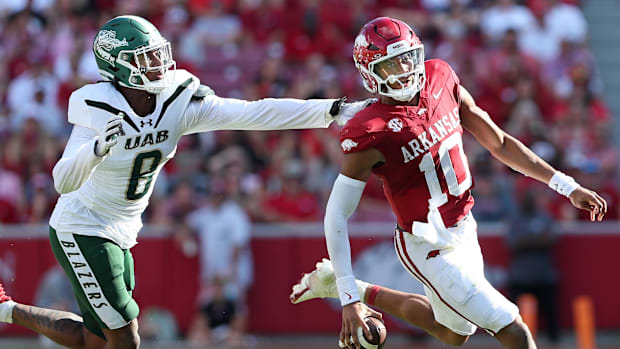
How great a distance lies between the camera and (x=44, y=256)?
9492mm

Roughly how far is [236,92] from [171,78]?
552 centimetres

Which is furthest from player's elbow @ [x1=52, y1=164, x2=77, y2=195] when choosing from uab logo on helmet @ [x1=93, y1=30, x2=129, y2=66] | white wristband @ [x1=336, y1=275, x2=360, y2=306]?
white wristband @ [x1=336, y1=275, x2=360, y2=306]

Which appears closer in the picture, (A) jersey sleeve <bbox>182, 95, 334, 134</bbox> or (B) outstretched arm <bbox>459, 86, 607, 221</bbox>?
(B) outstretched arm <bbox>459, 86, 607, 221</bbox>

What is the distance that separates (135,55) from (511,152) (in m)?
2.09

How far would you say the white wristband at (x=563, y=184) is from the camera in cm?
514

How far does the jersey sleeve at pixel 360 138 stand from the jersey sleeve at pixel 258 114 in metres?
0.50

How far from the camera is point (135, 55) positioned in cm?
508

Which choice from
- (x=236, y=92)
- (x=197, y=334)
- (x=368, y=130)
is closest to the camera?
(x=368, y=130)

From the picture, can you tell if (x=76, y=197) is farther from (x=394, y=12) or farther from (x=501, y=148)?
(x=394, y=12)

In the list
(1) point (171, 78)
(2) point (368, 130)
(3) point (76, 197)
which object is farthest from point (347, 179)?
(3) point (76, 197)

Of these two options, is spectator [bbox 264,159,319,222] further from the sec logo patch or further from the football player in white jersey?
the sec logo patch

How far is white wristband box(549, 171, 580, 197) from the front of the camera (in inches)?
202

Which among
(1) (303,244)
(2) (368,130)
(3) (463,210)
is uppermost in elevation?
(2) (368,130)

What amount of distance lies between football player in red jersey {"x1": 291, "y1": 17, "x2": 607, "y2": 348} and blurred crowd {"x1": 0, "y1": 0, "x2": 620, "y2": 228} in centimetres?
436
